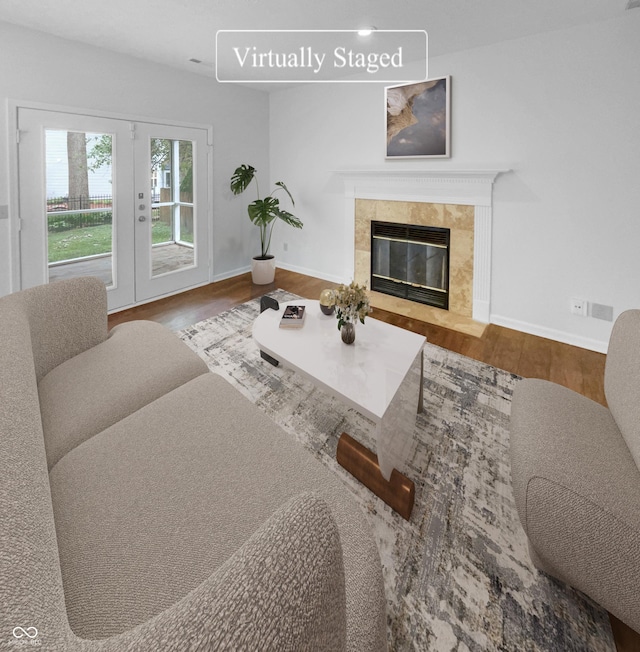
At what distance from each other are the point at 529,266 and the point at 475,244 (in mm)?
521

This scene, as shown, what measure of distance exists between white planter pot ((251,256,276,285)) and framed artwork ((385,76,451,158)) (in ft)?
6.37

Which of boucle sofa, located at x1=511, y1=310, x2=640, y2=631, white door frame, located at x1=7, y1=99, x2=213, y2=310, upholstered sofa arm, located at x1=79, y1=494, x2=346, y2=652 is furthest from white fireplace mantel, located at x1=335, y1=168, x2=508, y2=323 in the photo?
upholstered sofa arm, located at x1=79, y1=494, x2=346, y2=652

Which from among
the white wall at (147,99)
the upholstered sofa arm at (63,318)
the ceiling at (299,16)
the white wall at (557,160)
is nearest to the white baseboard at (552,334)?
the white wall at (557,160)

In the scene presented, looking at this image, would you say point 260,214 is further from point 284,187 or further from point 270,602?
point 270,602

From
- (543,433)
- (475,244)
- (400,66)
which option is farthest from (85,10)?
(543,433)

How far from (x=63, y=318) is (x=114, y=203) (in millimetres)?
2385

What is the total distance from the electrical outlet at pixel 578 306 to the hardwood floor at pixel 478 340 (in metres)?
0.30

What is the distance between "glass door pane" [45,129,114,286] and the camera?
329cm

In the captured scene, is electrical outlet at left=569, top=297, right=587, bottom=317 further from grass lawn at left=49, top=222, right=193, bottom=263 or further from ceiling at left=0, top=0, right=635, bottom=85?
grass lawn at left=49, top=222, right=193, bottom=263

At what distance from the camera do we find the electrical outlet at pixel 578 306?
304 centimetres

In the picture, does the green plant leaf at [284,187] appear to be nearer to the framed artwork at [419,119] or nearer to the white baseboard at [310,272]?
the white baseboard at [310,272]

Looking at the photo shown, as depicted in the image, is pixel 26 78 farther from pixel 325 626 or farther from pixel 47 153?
pixel 325 626

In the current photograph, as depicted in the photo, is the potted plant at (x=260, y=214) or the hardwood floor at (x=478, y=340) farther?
the potted plant at (x=260, y=214)

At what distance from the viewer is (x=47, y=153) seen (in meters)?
3.20
